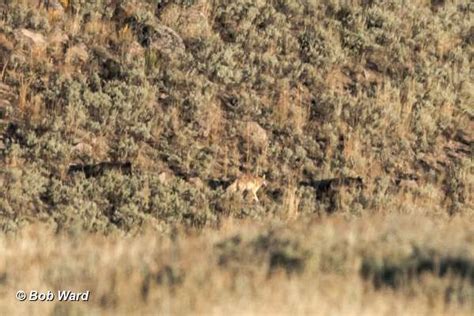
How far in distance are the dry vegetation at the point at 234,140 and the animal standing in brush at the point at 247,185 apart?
0.25 meters

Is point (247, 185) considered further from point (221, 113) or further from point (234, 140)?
point (221, 113)

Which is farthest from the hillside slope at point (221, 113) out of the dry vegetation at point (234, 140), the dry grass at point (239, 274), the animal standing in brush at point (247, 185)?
the dry grass at point (239, 274)

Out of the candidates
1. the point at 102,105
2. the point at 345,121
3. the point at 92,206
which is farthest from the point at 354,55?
the point at 92,206

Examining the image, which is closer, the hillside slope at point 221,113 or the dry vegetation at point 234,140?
the dry vegetation at point 234,140

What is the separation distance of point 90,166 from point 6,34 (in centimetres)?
341

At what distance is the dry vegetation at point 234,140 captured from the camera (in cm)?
924

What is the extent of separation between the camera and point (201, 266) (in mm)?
8492

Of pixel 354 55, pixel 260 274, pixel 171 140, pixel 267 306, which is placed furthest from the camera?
pixel 354 55

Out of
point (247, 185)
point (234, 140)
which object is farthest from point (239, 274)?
point (234, 140)

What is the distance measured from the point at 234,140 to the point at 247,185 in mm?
1401

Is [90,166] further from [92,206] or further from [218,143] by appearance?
[218,143]

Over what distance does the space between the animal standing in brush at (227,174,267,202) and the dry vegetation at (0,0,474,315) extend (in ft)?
0.81

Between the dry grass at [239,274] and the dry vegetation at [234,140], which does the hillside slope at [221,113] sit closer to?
the dry vegetation at [234,140]

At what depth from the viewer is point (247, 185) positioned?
15.3 metres
